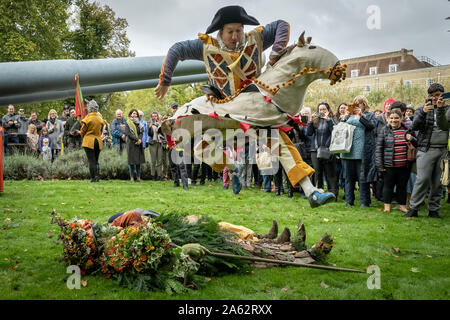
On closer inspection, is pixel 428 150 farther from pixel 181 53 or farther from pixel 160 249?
pixel 160 249

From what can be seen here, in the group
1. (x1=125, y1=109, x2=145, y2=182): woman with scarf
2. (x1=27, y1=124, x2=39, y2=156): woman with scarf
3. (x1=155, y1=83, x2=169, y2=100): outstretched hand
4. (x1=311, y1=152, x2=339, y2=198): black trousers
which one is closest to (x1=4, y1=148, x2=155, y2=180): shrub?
(x1=125, y1=109, x2=145, y2=182): woman with scarf

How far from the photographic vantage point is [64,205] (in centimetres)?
809

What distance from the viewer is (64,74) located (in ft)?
16.5

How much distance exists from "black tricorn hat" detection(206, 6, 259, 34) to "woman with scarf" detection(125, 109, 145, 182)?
9.21 meters

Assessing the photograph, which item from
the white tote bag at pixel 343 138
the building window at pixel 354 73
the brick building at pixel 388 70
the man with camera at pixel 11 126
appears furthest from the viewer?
the building window at pixel 354 73

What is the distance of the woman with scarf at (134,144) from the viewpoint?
13.0 m

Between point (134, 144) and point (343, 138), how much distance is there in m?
7.01

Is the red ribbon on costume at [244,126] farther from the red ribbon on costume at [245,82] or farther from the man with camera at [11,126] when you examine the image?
the man with camera at [11,126]

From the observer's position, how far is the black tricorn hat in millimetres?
4055

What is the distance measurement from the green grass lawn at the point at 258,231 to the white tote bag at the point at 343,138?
1.30 meters

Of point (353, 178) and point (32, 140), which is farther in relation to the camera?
point (32, 140)

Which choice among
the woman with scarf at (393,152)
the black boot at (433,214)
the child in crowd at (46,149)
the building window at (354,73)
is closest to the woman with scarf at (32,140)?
the child in crowd at (46,149)

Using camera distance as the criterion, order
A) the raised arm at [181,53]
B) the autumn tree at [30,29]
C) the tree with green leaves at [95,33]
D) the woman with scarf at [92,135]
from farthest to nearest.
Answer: the tree with green leaves at [95,33] < the autumn tree at [30,29] < the woman with scarf at [92,135] < the raised arm at [181,53]

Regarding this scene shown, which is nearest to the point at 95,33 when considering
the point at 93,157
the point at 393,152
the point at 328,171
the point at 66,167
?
the point at 66,167
